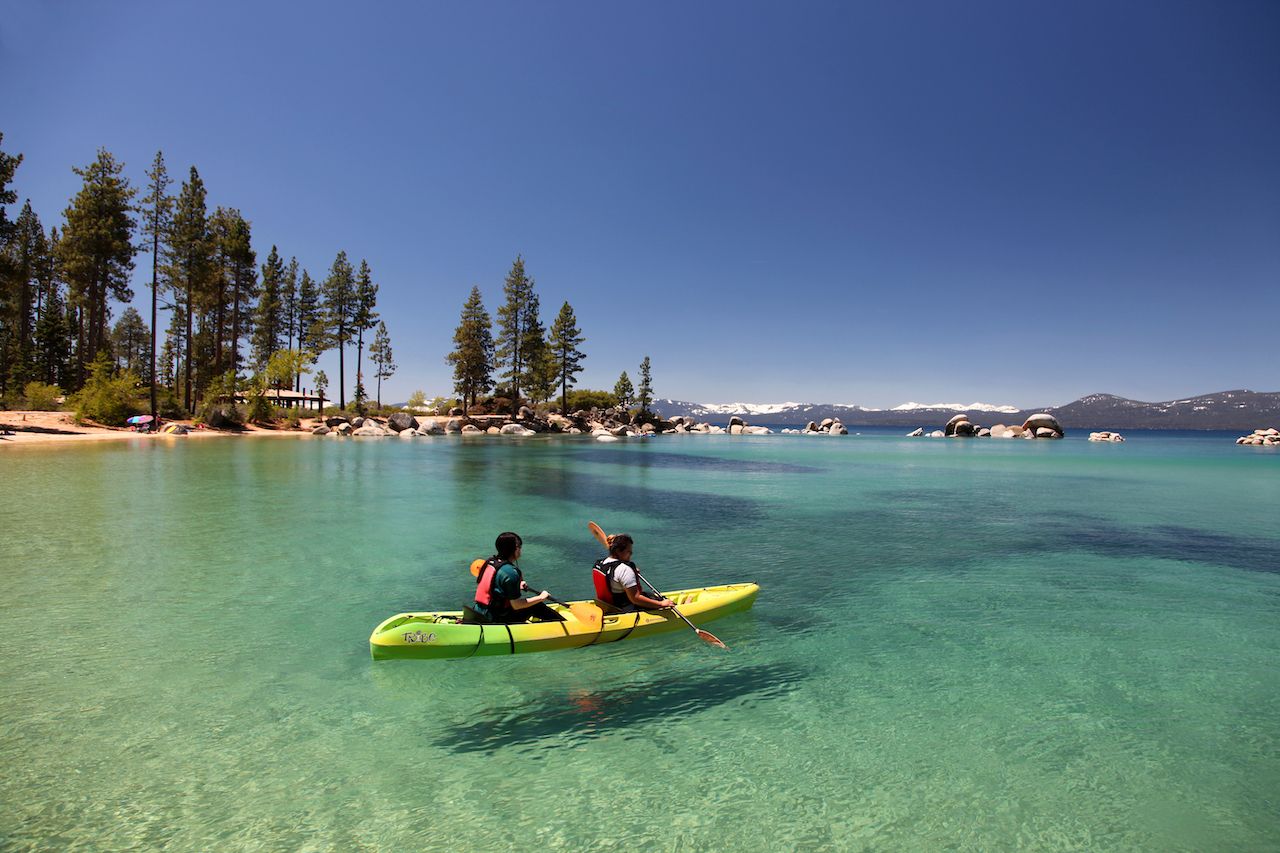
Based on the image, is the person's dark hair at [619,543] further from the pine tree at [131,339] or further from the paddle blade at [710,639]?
the pine tree at [131,339]

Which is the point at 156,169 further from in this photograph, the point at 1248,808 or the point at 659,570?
the point at 1248,808

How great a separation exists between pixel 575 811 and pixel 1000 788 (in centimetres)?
410

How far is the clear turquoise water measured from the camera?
17.1 ft

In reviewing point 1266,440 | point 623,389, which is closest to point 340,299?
point 623,389

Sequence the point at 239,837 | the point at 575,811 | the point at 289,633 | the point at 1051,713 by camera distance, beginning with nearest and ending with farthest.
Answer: the point at 239,837
the point at 575,811
the point at 1051,713
the point at 289,633

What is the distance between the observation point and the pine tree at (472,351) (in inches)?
3140

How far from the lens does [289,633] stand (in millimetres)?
9586

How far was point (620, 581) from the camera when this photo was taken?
9.20 meters

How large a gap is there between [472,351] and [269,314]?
1027 inches

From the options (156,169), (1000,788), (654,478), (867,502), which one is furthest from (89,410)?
(1000,788)

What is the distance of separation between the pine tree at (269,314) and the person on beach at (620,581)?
77.7 meters

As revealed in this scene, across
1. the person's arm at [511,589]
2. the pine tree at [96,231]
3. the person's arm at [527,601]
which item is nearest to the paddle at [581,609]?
the person's arm at [527,601]

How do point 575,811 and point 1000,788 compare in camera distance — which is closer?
Answer: point 575,811

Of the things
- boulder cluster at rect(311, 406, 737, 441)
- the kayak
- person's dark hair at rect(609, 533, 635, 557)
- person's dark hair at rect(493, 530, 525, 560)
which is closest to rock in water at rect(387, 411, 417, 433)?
boulder cluster at rect(311, 406, 737, 441)
